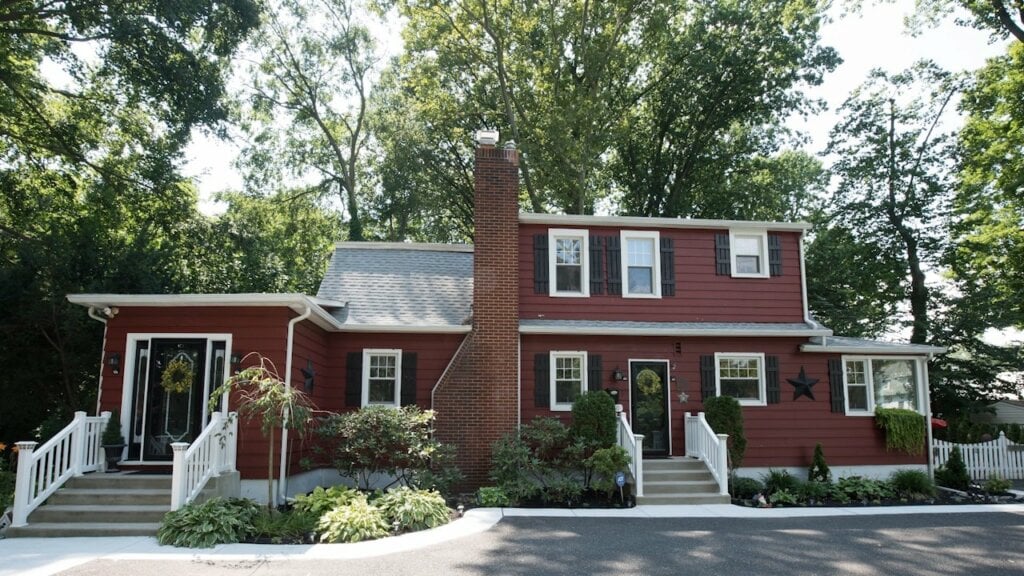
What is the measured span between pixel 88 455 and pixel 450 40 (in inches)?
654

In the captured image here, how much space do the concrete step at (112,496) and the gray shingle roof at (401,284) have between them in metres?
4.55

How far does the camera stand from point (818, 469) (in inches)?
485

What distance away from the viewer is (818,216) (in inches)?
1000

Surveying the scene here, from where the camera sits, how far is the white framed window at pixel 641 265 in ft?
44.3

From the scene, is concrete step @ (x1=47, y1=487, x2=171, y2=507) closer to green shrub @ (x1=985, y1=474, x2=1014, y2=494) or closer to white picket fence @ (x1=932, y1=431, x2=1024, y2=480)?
green shrub @ (x1=985, y1=474, x2=1014, y2=494)

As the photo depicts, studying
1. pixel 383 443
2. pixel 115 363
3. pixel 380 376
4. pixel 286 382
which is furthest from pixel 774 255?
pixel 115 363

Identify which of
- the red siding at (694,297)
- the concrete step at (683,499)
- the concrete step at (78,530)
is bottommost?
the concrete step at (683,499)

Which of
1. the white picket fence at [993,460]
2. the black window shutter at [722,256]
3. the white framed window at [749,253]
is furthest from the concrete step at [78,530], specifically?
the white picket fence at [993,460]

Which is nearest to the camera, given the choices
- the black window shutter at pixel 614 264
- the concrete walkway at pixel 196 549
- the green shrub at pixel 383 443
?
the concrete walkway at pixel 196 549

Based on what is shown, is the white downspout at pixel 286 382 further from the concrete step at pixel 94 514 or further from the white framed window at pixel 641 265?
the white framed window at pixel 641 265

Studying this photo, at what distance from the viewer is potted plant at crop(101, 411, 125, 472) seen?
32.0 ft

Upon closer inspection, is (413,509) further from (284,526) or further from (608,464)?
(608,464)

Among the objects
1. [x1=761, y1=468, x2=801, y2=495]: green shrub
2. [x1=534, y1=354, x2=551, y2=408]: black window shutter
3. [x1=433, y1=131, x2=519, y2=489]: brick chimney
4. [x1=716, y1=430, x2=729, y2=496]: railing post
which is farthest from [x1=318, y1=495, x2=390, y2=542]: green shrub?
[x1=761, y1=468, x2=801, y2=495]: green shrub

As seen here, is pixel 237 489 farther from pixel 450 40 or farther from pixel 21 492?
pixel 450 40
